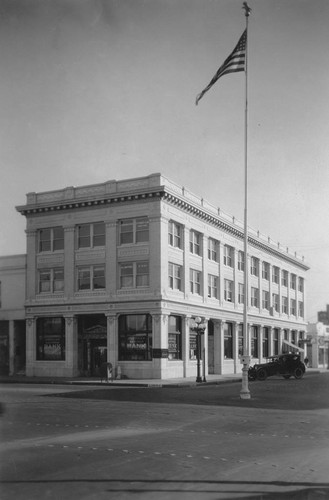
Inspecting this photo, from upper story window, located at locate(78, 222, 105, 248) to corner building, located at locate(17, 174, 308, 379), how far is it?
0.24ft

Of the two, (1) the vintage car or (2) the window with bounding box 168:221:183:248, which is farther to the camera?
(2) the window with bounding box 168:221:183:248

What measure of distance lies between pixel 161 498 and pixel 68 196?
125 feet

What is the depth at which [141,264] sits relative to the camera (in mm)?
42406

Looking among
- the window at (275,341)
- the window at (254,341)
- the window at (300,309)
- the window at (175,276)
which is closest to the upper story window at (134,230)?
the window at (175,276)

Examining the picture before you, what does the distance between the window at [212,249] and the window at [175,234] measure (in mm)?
6007

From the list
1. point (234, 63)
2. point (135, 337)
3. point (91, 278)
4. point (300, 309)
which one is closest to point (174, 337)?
point (135, 337)

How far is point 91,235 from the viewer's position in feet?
145

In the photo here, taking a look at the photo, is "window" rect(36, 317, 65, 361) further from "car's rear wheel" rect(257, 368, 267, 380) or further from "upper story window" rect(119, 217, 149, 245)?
"car's rear wheel" rect(257, 368, 267, 380)

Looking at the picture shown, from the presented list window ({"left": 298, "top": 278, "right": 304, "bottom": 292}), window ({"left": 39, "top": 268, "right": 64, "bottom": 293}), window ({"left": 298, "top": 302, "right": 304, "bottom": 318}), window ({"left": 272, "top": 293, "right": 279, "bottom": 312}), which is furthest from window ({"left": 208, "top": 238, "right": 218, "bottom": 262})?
window ({"left": 298, "top": 278, "right": 304, "bottom": 292})

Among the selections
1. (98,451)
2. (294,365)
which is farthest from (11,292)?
(98,451)

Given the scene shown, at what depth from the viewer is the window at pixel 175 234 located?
43.6 metres

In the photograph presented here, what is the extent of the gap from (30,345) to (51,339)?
1.72 meters

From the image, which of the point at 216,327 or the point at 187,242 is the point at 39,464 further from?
the point at 216,327

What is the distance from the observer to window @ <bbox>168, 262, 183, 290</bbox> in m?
43.3
